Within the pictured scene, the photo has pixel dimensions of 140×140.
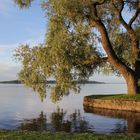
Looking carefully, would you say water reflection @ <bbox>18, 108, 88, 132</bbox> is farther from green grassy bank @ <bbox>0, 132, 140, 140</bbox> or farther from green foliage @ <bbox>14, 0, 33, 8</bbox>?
green foliage @ <bbox>14, 0, 33, 8</bbox>

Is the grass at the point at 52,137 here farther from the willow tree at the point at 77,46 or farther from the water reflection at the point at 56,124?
the willow tree at the point at 77,46

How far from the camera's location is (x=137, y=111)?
36.5 metres

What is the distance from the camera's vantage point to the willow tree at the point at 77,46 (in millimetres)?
38656

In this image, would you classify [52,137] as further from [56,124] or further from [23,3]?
[23,3]

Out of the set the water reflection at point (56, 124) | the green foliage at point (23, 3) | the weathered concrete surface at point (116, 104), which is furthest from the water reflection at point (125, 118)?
the green foliage at point (23, 3)

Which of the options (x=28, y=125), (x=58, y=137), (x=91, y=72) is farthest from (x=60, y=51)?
(x=58, y=137)

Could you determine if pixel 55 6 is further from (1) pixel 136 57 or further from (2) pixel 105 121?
(2) pixel 105 121

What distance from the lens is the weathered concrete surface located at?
1464 inches

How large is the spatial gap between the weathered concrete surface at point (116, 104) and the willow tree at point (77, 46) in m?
→ 2.77

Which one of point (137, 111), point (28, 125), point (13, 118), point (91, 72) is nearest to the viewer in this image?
point (28, 125)

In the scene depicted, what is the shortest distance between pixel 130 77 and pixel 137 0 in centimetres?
750

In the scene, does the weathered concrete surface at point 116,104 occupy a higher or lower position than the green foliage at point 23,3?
lower

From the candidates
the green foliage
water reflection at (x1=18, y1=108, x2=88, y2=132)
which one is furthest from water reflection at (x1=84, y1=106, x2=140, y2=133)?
the green foliage

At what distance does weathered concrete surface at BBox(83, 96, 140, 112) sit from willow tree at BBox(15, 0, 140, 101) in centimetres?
277
